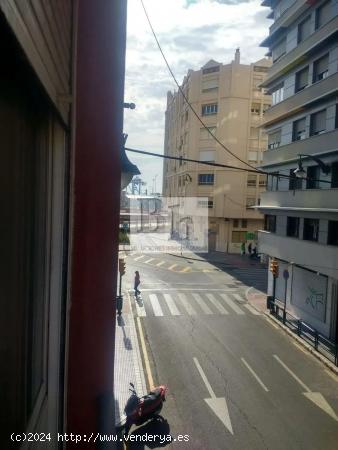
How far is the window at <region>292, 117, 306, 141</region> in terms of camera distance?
17.9 metres

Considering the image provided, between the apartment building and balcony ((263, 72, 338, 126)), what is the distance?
4 cm

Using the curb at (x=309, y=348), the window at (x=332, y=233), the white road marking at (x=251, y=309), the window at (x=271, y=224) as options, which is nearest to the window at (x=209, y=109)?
the window at (x=271, y=224)

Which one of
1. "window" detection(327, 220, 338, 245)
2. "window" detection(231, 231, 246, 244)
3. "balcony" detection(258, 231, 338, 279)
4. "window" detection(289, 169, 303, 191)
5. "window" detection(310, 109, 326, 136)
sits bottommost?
"window" detection(231, 231, 246, 244)

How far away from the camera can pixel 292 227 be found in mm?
19062

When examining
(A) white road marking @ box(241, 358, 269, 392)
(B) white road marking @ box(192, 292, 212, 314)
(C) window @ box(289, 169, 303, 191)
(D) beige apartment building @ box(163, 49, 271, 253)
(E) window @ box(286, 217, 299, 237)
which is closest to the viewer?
(A) white road marking @ box(241, 358, 269, 392)

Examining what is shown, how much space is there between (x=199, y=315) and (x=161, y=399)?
9.24m

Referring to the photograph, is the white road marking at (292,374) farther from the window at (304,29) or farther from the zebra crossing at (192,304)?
the window at (304,29)

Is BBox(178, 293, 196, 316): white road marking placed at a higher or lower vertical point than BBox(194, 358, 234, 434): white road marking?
higher

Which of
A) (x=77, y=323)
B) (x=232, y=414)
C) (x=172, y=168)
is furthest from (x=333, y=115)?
(x=172, y=168)

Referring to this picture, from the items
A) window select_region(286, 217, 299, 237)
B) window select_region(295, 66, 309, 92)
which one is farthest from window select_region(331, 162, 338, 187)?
window select_region(295, 66, 309, 92)

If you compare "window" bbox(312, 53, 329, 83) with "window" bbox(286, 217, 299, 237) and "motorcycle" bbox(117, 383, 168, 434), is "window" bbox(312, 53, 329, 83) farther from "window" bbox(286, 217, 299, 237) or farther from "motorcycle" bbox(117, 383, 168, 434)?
"motorcycle" bbox(117, 383, 168, 434)

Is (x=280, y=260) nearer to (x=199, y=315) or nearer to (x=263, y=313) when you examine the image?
(x=263, y=313)

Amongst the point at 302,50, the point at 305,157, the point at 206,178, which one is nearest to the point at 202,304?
the point at 305,157

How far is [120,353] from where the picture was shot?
13445 mm
